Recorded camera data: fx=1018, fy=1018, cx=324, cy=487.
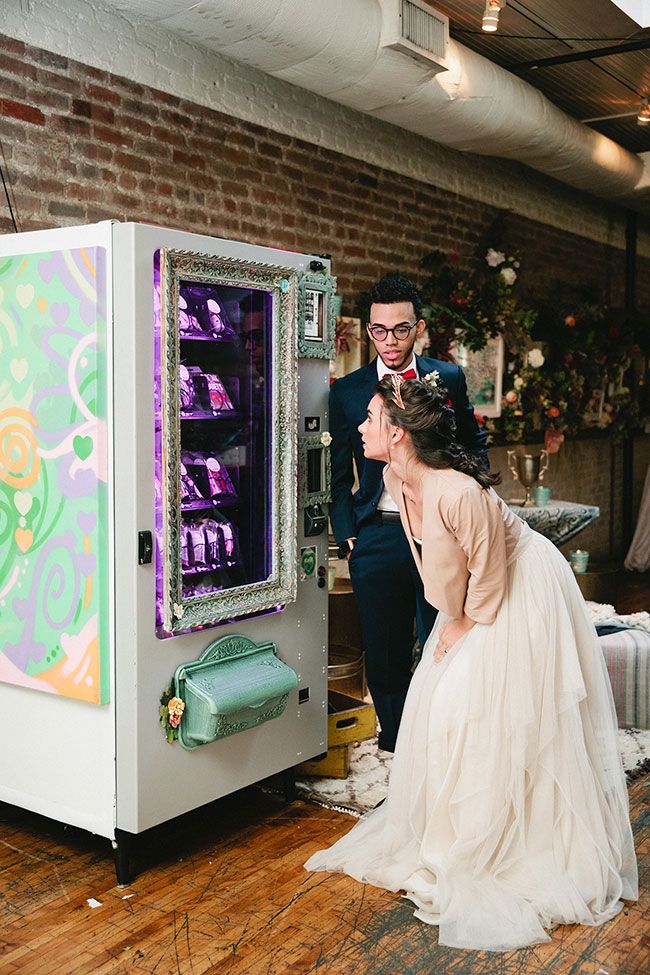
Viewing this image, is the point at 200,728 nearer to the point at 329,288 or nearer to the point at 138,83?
the point at 329,288

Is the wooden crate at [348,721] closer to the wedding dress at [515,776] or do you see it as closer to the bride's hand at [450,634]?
the wedding dress at [515,776]

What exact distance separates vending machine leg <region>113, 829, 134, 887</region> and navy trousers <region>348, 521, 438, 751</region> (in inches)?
47.2

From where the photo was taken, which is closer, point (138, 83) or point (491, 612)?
point (491, 612)

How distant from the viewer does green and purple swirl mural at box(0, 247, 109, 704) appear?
10.1 feet

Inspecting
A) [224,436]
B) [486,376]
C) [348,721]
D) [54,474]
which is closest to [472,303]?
[486,376]

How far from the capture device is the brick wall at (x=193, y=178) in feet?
12.9

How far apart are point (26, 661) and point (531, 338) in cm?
553

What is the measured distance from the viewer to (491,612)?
10.0 feet

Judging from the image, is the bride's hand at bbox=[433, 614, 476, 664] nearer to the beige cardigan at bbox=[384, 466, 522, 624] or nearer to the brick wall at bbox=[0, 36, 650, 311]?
the beige cardigan at bbox=[384, 466, 522, 624]

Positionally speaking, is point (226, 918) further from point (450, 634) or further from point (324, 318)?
point (324, 318)

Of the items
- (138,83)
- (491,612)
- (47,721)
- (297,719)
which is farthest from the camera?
(138,83)

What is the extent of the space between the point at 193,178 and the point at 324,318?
142 cm

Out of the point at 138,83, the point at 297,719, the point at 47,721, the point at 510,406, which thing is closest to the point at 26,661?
the point at 47,721

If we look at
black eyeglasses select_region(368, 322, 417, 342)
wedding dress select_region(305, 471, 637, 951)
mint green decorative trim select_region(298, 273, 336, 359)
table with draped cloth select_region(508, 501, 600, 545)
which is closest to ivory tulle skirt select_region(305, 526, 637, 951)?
wedding dress select_region(305, 471, 637, 951)
